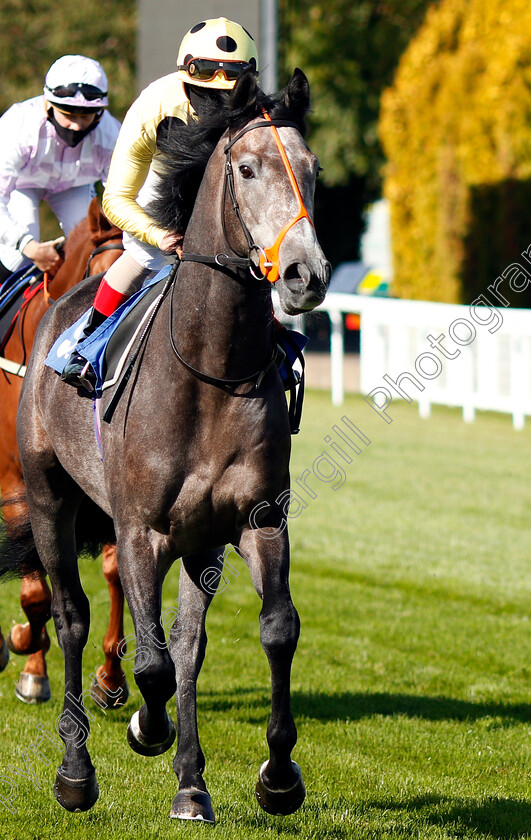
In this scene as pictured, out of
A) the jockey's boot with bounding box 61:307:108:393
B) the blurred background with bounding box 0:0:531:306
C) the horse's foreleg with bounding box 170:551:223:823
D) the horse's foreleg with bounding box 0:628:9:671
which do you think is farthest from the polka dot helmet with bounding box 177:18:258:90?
the blurred background with bounding box 0:0:531:306

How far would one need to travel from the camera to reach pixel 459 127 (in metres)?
17.8

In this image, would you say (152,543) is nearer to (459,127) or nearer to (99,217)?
(99,217)

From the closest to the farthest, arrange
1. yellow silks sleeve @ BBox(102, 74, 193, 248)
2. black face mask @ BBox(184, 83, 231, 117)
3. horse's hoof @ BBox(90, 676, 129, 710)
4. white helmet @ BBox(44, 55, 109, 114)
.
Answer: black face mask @ BBox(184, 83, 231, 117)
yellow silks sleeve @ BBox(102, 74, 193, 248)
horse's hoof @ BBox(90, 676, 129, 710)
white helmet @ BBox(44, 55, 109, 114)

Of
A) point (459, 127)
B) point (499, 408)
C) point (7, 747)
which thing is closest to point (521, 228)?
point (459, 127)

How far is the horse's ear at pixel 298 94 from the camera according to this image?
345 centimetres

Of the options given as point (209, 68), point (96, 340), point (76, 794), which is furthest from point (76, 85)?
point (76, 794)

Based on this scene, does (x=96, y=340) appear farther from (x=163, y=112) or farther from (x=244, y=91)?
(x=244, y=91)

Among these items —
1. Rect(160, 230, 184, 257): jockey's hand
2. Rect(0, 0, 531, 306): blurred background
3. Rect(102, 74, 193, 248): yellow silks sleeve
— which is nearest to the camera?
Rect(160, 230, 184, 257): jockey's hand

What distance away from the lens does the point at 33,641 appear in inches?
209

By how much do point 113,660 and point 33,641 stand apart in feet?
1.27

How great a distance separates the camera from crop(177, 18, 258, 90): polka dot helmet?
12.3 feet

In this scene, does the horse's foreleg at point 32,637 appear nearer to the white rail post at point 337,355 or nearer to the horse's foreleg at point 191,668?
the horse's foreleg at point 191,668

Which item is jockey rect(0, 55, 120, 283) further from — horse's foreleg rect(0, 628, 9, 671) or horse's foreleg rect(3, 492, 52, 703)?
horse's foreleg rect(0, 628, 9, 671)

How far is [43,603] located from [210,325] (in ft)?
7.27
